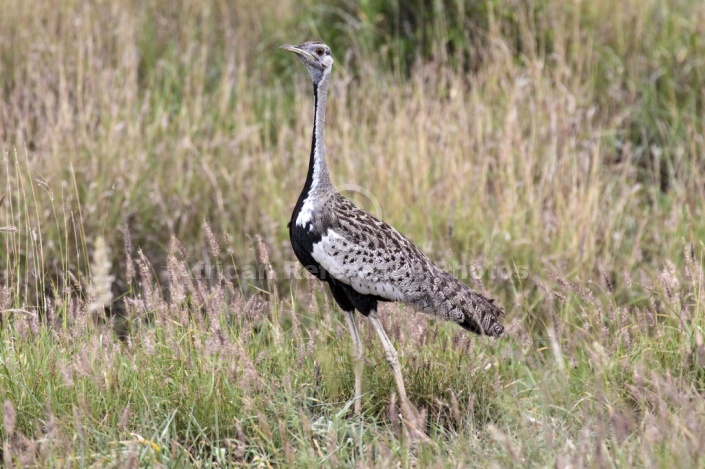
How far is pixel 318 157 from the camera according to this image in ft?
13.6

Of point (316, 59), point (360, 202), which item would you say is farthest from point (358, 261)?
point (360, 202)

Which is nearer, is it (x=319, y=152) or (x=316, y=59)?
(x=319, y=152)

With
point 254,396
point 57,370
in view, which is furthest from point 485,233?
point 57,370

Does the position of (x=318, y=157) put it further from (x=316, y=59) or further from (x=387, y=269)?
(x=387, y=269)

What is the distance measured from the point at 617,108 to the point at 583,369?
360 centimetres

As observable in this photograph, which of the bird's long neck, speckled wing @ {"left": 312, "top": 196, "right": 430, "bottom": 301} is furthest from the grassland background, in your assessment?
the bird's long neck

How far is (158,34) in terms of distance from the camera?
8.36 metres

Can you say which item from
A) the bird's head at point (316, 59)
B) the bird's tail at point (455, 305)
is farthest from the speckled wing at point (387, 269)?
the bird's head at point (316, 59)

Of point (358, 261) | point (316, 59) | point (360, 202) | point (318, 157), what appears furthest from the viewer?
point (360, 202)

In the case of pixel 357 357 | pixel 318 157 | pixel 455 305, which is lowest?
pixel 357 357

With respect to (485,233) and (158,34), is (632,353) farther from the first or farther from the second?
(158,34)

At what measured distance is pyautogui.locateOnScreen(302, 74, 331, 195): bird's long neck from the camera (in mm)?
4137

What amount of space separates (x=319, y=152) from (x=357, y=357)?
0.92m

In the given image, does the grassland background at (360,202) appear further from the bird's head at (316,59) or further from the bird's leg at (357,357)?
the bird's head at (316,59)
